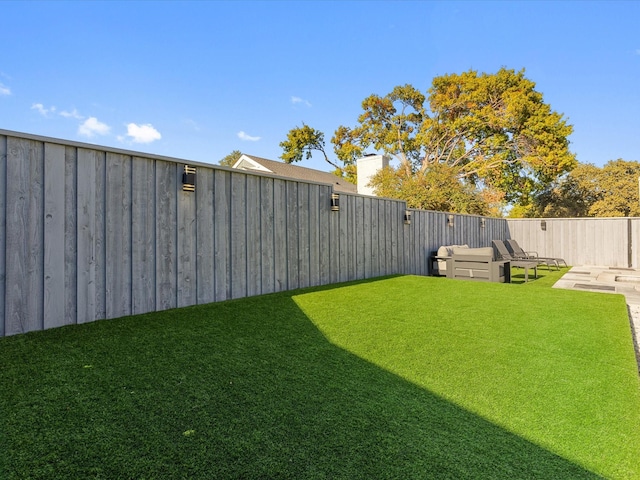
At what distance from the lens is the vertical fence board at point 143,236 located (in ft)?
11.1

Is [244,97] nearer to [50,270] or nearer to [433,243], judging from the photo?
[433,243]

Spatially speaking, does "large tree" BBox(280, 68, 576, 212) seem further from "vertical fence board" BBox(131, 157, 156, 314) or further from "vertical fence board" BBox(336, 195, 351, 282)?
"vertical fence board" BBox(131, 157, 156, 314)

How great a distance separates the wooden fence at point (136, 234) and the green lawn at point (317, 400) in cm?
33

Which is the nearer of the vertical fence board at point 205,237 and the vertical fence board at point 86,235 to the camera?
the vertical fence board at point 86,235

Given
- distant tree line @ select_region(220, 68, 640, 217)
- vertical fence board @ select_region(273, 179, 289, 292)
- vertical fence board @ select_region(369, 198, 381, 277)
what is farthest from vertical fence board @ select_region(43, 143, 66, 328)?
distant tree line @ select_region(220, 68, 640, 217)

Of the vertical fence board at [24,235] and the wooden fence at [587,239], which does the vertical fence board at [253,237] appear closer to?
the vertical fence board at [24,235]

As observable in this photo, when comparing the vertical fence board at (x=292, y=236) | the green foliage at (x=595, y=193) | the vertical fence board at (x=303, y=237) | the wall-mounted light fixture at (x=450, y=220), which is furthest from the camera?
the green foliage at (x=595, y=193)

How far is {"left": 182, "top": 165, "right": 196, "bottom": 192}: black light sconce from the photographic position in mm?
3738

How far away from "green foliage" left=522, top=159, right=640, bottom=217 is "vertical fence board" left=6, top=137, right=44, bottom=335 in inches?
915

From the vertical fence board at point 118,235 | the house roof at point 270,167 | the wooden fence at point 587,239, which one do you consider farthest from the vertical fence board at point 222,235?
the wooden fence at point 587,239

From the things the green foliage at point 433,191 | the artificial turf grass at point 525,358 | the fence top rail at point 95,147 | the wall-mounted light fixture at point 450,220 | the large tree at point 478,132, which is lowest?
the artificial turf grass at point 525,358

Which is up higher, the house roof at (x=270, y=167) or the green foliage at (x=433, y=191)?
the house roof at (x=270, y=167)

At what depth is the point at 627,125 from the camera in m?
14.7

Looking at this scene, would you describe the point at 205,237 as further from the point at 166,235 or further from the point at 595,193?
the point at 595,193
